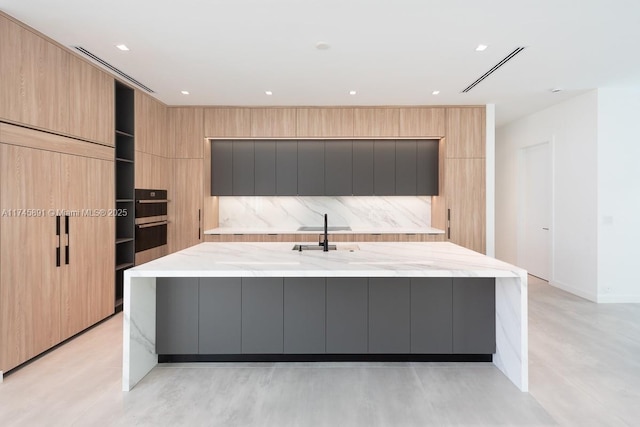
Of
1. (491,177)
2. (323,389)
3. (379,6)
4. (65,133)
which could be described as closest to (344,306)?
(323,389)

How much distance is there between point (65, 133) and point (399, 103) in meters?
4.04

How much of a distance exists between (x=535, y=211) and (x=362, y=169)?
303 centimetres

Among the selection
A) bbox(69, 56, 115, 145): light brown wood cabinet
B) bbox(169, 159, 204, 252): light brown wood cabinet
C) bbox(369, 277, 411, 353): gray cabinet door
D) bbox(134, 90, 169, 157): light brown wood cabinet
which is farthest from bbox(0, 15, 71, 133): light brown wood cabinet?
bbox(369, 277, 411, 353): gray cabinet door

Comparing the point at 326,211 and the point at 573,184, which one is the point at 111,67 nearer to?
the point at 326,211

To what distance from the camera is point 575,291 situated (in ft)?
16.9

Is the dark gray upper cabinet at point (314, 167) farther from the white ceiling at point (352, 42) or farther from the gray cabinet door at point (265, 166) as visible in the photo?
the white ceiling at point (352, 42)

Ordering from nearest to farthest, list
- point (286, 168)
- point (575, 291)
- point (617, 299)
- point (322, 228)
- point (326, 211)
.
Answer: point (617, 299)
point (575, 291)
point (286, 168)
point (322, 228)
point (326, 211)

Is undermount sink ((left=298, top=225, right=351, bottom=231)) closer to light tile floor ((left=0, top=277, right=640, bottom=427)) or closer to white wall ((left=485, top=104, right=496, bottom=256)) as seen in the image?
white wall ((left=485, top=104, right=496, bottom=256))

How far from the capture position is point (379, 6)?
2.69 m

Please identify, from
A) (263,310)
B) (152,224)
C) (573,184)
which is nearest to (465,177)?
(573,184)

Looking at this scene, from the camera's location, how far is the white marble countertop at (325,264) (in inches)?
97.0

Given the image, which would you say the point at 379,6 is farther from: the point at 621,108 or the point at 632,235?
the point at 632,235

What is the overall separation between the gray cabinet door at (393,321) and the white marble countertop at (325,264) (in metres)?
0.23

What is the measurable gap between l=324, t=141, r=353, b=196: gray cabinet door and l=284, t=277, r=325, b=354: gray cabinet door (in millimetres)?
2921
